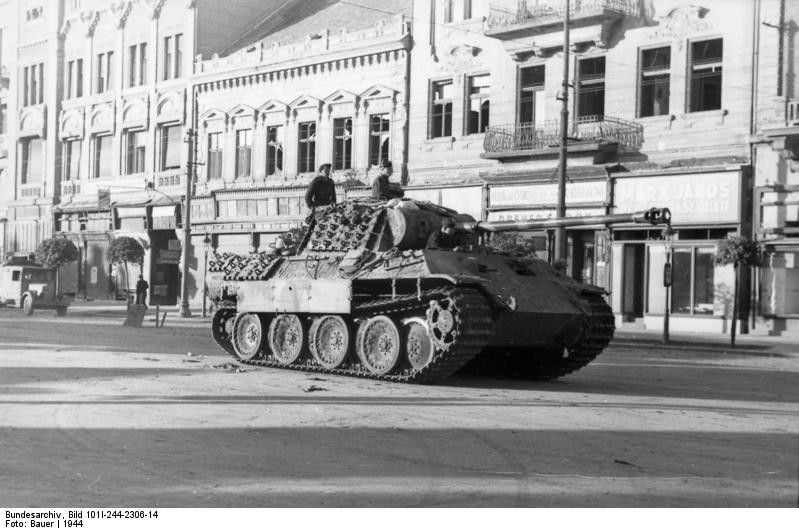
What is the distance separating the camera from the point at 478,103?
37.0 m

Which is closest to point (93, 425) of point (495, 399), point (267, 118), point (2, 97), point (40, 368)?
point (495, 399)

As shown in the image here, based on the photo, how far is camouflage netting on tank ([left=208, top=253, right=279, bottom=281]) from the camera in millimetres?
18047

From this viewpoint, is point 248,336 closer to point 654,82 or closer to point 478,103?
point 654,82

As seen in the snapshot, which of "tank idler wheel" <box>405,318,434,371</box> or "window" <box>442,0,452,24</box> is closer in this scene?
"tank idler wheel" <box>405,318,434,371</box>

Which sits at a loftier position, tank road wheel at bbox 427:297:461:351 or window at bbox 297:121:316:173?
window at bbox 297:121:316:173

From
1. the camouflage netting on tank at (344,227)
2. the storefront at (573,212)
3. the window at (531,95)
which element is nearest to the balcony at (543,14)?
the window at (531,95)

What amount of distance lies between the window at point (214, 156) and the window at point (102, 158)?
691 cm

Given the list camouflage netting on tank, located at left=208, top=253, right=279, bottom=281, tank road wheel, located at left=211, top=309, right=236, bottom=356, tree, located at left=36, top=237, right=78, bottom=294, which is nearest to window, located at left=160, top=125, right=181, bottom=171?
tree, located at left=36, top=237, right=78, bottom=294

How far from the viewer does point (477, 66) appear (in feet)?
121

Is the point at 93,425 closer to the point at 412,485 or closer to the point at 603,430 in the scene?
the point at 412,485

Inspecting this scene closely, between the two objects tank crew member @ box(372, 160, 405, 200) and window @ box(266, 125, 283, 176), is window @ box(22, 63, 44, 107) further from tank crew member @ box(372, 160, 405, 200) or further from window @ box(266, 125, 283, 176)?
tank crew member @ box(372, 160, 405, 200)

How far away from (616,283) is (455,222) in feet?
Result: 58.9

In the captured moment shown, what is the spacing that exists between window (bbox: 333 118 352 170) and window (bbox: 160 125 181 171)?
9094 mm

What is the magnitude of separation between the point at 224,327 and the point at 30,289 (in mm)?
21438
